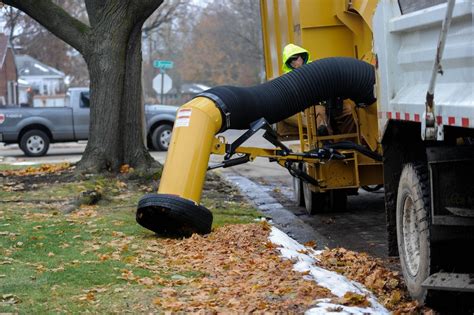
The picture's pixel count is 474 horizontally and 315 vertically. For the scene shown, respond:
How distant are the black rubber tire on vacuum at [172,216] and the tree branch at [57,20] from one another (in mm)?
7059

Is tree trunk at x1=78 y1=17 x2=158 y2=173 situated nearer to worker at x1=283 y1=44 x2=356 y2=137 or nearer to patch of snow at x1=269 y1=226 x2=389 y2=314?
worker at x1=283 y1=44 x2=356 y2=137

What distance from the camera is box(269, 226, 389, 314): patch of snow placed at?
600cm

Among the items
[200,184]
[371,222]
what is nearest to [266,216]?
[371,222]

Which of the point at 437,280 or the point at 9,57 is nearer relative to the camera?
the point at 437,280

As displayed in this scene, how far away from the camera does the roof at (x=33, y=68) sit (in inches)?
2911

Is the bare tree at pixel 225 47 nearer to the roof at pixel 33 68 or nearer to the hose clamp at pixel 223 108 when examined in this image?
the roof at pixel 33 68

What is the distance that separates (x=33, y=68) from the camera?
7588 centimetres

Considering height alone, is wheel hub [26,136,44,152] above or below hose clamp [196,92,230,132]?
below

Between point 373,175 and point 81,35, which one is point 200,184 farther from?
point 81,35

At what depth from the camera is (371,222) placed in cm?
1173

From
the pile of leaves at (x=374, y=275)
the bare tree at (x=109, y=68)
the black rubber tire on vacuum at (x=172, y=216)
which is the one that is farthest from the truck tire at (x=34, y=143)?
the pile of leaves at (x=374, y=275)

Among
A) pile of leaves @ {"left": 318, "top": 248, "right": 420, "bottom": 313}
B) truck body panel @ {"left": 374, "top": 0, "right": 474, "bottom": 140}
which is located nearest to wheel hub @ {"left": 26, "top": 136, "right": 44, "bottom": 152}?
pile of leaves @ {"left": 318, "top": 248, "right": 420, "bottom": 313}

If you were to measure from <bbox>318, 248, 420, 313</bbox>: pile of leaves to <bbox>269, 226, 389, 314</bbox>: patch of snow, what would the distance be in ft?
0.31

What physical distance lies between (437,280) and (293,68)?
576 centimetres
